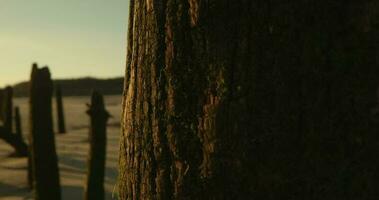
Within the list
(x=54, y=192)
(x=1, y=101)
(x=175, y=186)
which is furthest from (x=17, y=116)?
(x=175, y=186)

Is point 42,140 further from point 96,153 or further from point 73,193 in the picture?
point 73,193

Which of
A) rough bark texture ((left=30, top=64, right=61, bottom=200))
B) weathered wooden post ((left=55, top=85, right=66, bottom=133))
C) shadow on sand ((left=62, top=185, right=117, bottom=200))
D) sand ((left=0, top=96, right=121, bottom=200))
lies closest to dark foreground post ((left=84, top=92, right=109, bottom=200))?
sand ((left=0, top=96, right=121, bottom=200))

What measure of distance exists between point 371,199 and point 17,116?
1541 centimetres

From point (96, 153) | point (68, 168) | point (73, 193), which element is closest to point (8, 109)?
point (68, 168)

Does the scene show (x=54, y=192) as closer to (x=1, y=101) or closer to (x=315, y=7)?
(x=315, y=7)

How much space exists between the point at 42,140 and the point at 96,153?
744mm

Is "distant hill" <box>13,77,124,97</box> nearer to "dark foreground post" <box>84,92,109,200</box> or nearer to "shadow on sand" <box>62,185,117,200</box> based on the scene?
"shadow on sand" <box>62,185,117,200</box>

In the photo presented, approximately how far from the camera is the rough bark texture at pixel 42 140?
26.9 feet

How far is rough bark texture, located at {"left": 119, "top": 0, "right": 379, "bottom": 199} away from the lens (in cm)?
145

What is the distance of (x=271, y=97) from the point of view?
1.47 metres

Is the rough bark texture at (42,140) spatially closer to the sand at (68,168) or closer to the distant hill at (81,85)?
the sand at (68,168)

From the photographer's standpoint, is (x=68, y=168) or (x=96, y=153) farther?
(x=68, y=168)

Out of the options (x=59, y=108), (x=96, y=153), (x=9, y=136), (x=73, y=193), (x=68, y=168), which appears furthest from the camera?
(x=59, y=108)

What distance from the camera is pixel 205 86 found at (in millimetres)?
1549
